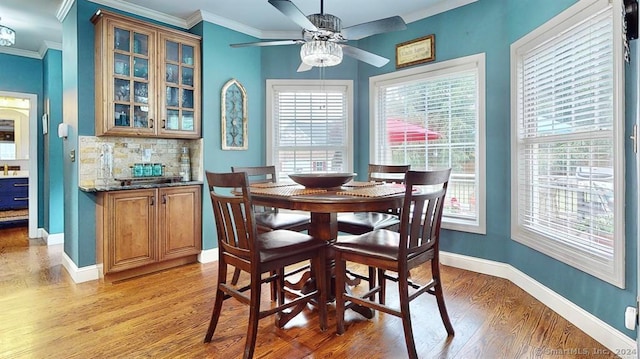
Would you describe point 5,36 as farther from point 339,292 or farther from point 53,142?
point 339,292

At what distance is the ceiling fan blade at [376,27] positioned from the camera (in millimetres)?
2125

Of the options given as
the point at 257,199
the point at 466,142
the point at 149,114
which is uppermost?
the point at 149,114

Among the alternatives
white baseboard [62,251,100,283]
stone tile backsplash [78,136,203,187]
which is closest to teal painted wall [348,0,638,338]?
stone tile backsplash [78,136,203,187]

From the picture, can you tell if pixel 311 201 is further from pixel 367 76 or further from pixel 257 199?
pixel 367 76

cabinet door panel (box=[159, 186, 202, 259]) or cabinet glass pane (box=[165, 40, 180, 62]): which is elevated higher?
cabinet glass pane (box=[165, 40, 180, 62])

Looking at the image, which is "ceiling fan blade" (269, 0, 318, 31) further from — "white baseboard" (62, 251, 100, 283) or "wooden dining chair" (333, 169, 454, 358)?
"white baseboard" (62, 251, 100, 283)

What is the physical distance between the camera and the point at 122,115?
3.18m

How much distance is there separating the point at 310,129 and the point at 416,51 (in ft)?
4.81

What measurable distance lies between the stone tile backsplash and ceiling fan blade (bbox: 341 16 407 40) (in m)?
2.12

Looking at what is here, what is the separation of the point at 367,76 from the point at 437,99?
3.00ft

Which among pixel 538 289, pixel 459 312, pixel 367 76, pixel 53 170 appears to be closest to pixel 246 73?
pixel 367 76

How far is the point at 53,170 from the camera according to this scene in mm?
4496

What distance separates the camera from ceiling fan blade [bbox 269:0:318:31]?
1.86 meters

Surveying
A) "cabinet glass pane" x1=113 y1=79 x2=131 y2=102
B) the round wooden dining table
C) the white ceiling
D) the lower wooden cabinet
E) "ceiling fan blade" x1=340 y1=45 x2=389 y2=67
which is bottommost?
the lower wooden cabinet
